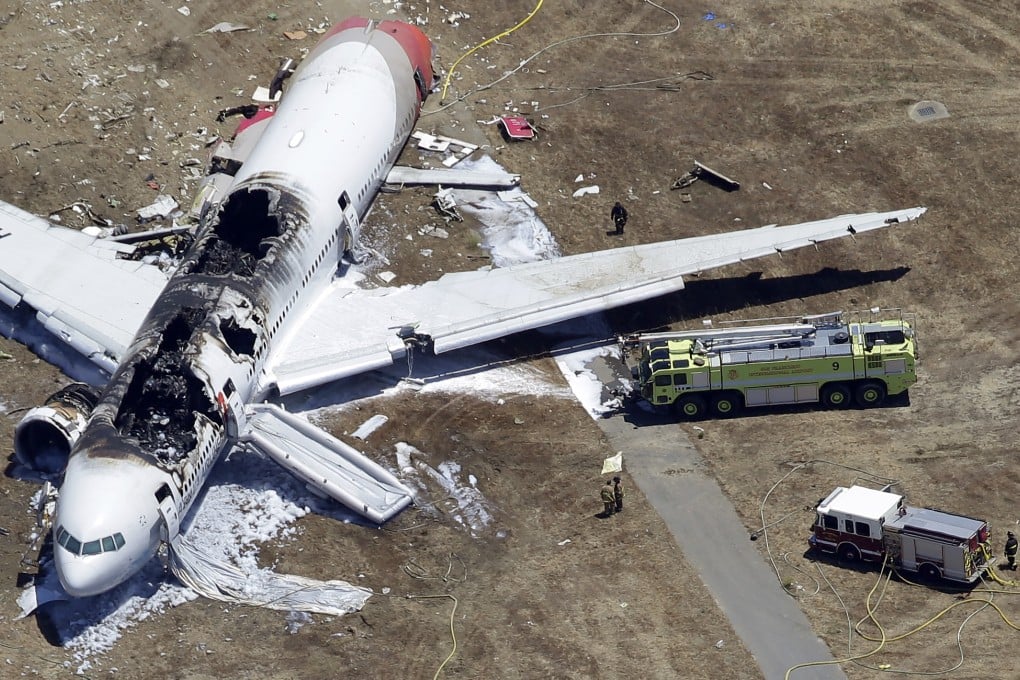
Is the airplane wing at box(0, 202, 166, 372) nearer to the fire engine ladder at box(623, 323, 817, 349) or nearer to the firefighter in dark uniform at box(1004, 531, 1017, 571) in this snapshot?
the fire engine ladder at box(623, 323, 817, 349)

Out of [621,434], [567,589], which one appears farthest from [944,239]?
[567,589]

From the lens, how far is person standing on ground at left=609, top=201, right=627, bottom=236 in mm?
54156

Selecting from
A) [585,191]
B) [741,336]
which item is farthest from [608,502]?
[585,191]

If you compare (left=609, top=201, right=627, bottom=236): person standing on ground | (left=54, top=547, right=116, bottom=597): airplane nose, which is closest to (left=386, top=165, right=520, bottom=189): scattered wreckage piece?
(left=609, top=201, right=627, bottom=236): person standing on ground

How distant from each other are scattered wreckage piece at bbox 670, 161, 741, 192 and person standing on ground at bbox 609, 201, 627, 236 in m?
3.93

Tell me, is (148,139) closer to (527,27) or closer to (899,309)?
(527,27)

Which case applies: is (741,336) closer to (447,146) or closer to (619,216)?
(619,216)

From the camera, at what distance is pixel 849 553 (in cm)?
3966

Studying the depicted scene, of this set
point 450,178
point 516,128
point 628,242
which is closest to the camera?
point 628,242

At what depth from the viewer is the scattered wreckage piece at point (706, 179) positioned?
57.3 meters

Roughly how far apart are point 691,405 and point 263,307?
48.2 ft

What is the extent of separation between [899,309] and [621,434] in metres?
13.1

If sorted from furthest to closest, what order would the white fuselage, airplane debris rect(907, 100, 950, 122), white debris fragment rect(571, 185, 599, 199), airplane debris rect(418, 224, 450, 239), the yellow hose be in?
the yellow hose
airplane debris rect(907, 100, 950, 122)
white debris fragment rect(571, 185, 599, 199)
airplane debris rect(418, 224, 450, 239)
the white fuselage

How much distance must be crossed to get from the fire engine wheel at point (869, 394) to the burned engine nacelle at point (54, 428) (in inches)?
994
